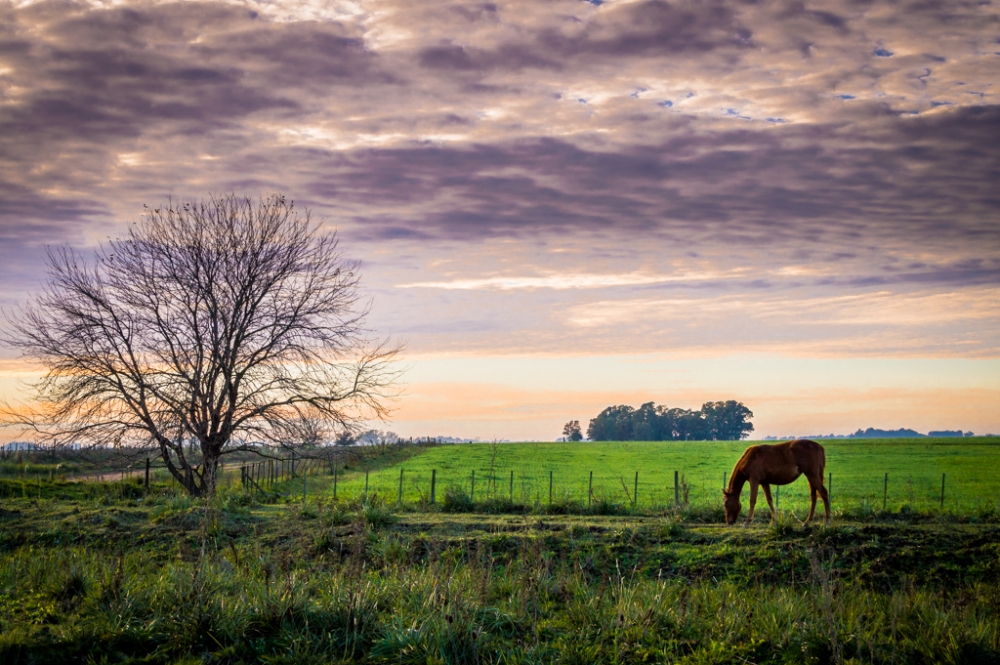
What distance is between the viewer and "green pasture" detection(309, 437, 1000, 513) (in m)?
32.9

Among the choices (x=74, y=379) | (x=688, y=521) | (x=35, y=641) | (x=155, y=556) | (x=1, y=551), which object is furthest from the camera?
(x=74, y=379)

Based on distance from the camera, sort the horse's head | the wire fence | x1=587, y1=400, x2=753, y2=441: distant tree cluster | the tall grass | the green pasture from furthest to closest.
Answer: x1=587, y1=400, x2=753, y2=441: distant tree cluster, the green pasture, the wire fence, the horse's head, the tall grass

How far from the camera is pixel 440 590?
30.3ft

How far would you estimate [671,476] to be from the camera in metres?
50.8

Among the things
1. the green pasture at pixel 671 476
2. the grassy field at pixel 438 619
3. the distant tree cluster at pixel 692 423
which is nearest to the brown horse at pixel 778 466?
the green pasture at pixel 671 476

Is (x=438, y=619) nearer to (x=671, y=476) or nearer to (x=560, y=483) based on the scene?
(x=560, y=483)

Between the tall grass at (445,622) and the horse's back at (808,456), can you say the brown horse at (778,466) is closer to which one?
the horse's back at (808,456)

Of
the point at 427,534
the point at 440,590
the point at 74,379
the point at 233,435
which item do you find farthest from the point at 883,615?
the point at 74,379

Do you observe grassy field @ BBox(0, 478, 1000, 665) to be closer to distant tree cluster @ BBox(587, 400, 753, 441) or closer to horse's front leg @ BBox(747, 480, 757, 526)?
horse's front leg @ BBox(747, 480, 757, 526)

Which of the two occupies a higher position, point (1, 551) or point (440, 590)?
point (440, 590)

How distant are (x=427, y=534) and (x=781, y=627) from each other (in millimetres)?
10074

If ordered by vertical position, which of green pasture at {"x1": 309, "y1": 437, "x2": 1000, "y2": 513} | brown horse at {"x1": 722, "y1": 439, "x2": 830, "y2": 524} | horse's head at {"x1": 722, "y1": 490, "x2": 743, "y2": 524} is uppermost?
brown horse at {"x1": 722, "y1": 439, "x2": 830, "y2": 524}

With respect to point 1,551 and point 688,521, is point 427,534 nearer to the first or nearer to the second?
point 688,521

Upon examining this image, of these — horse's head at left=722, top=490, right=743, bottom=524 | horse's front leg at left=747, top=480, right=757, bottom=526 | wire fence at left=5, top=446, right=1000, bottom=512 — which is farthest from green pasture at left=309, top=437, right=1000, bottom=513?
horse's front leg at left=747, top=480, right=757, bottom=526
